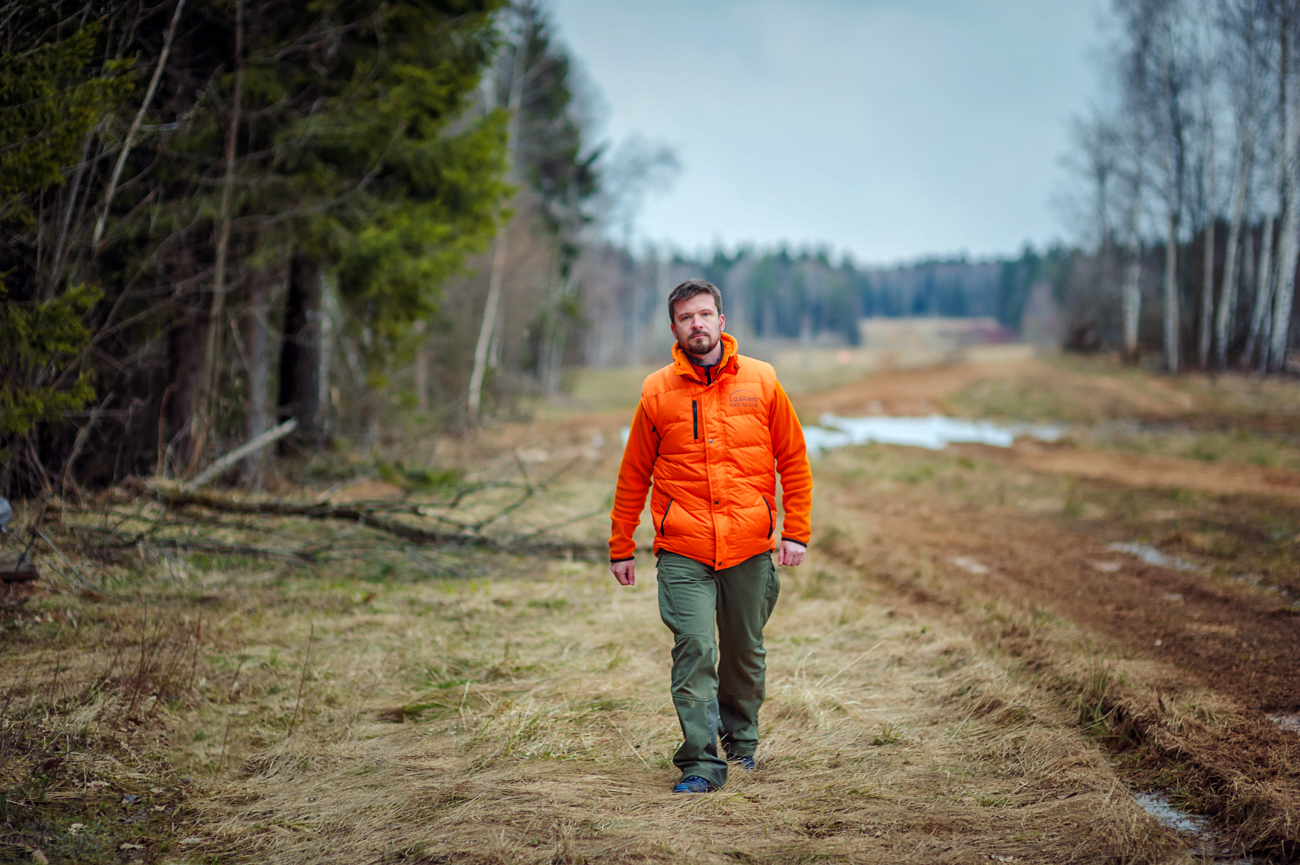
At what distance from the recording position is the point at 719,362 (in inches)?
135

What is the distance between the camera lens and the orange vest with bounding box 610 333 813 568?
11.0 feet

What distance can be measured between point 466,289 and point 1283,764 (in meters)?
17.2

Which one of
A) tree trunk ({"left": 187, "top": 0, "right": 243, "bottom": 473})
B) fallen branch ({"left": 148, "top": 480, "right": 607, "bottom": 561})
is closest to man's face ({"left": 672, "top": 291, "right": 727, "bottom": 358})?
fallen branch ({"left": 148, "top": 480, "right": 607, "bottom": 561})

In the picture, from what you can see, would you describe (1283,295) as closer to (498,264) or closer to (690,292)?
(498,264)

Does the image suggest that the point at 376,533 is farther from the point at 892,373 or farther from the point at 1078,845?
the point at 892,373

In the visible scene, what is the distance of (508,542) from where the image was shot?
6.88 m

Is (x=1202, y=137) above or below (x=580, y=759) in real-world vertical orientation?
above

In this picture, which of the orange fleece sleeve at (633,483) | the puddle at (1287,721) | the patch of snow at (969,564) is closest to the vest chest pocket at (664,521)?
the orange fleece sleeve at (633,483)

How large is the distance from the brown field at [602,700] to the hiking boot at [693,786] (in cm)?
8

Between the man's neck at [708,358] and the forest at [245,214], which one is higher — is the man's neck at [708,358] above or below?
below

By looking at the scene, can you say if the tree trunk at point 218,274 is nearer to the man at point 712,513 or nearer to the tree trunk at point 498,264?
the man at point 712,513

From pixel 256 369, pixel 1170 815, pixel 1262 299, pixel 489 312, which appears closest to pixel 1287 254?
pixel 1262 299

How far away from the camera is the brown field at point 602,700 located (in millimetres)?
2920

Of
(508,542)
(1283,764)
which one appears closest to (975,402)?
(508,542)
